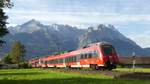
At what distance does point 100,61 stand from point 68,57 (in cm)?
2589

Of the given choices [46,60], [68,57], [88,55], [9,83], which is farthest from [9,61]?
[9,83]

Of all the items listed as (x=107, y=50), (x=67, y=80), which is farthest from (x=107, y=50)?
(x=67, y=80)

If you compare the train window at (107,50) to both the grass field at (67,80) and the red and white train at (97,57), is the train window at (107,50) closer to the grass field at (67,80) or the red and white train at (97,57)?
the red and white train at (97,57)

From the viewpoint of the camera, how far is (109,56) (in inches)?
2319

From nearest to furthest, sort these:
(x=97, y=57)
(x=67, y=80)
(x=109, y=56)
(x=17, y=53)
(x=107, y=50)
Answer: (x=67, y=80) < (x=109, y=56) < (x=107, y=50) < (x=97, y=57) < (x=17, y=53)

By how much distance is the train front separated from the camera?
191 ft

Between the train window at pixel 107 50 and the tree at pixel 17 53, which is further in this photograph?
the tree at pixel 17 53

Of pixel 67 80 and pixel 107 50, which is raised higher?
pixel 107 50

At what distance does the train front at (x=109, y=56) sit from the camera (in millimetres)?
58219

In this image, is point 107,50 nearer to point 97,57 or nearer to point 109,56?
point 109,56

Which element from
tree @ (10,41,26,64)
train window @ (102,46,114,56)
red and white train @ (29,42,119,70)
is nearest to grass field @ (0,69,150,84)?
red and white train @ (29,42,119,70)

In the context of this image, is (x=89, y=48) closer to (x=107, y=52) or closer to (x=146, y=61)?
(x=107, y=52)

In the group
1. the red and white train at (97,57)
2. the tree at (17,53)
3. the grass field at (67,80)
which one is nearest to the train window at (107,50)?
the red and white train at (97,57)

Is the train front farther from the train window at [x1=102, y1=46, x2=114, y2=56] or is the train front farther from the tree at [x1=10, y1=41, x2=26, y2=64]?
the tree at [x1=10, y1=41, x2=26, y2=64]
